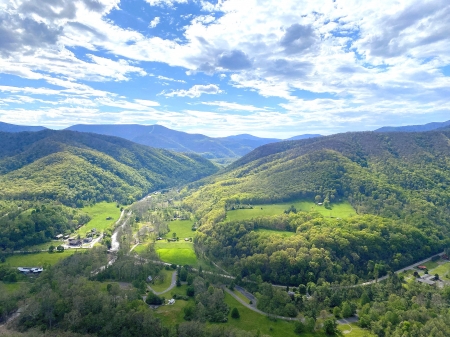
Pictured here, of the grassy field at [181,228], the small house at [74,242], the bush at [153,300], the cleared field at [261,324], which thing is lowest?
the grassy field at [181,228]

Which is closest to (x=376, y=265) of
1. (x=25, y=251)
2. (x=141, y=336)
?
(x=141, y=336)

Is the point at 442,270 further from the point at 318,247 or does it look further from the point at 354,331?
the point at 354,331

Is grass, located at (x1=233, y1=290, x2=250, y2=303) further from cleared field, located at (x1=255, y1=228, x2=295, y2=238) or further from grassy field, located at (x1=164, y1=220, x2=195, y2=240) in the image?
grassy field, located at (x1=164, y1=220, x2=195, y2=240)

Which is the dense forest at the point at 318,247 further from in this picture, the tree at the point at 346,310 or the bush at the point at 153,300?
the bush at the point at 153,300

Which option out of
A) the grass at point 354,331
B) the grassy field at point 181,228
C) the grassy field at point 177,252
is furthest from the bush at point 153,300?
the grassy field at point 181,228

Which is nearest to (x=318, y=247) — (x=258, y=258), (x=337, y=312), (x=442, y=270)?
(x=258, y=258)

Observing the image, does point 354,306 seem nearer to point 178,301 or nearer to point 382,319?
point 382,319

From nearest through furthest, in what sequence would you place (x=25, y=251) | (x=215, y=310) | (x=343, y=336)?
(x=343, y=336), (x=215, y=310), (x=25, y=251)
